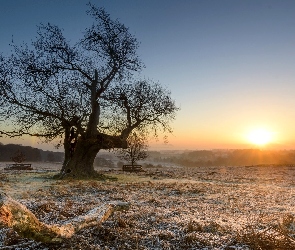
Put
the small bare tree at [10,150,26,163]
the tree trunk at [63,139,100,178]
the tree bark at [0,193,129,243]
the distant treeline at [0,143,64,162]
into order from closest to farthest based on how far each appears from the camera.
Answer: the tree bark at [0,193,129,243] → the tree trunk at [63,139,100,178] → the small bare tree at [10,150,26,163] → the distant treeline at [0,143,64,162]

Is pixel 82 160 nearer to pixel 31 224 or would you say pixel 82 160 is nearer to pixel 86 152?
pixel 86 152

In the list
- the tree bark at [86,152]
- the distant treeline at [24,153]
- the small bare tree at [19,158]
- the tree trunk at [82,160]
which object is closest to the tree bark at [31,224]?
the tree bark at [86,152]

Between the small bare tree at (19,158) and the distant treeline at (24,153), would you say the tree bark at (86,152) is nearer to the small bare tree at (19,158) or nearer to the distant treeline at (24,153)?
the small bare tree at (19,158)

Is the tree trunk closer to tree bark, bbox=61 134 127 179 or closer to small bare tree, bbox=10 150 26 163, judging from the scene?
tree bark, bbox=61 134 127 179

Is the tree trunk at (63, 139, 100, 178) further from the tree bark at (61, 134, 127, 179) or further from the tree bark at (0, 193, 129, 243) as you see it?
the tree bark at (0, 193, 129, 243)

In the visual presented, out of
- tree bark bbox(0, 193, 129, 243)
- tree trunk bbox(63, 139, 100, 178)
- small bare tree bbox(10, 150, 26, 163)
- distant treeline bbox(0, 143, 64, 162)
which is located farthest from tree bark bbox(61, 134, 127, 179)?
distant treeline bbox(0, 143, 64, 162)

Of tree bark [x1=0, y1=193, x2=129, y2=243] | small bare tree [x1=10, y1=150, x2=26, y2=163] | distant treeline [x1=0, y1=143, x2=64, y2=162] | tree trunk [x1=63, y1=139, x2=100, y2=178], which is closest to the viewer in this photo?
tree bark [x1=0, y1=193, x2=129, y2=243]

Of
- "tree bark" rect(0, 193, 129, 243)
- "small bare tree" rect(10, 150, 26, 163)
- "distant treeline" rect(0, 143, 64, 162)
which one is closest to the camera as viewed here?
"tree bark" rect(0, 193, 129, 243)

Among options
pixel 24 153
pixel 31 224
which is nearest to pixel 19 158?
pixel 24 153

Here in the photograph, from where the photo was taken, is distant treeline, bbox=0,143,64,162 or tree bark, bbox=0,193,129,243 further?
distant treeline, bbox=0,143,64,162

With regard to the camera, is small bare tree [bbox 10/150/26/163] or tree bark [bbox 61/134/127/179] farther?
small bare tree [bbox 10/150/26/163]

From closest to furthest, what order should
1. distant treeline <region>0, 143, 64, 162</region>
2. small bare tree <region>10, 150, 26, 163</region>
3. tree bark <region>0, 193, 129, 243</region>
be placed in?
tree bark <region>0, 193, 129, 243</region>, small bare tree <region>10, 150, 26, 163</region>, distant treeline <region>0, 143, 64, 162</region>

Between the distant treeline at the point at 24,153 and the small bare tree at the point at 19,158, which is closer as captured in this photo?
the small bare tree at the point at 19,158

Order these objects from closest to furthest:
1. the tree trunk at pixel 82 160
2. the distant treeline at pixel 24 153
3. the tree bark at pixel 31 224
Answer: the tree bark at pixel 31 224, the tree trunk at pixel 82 160, the distant treeline at pixel 24 153
